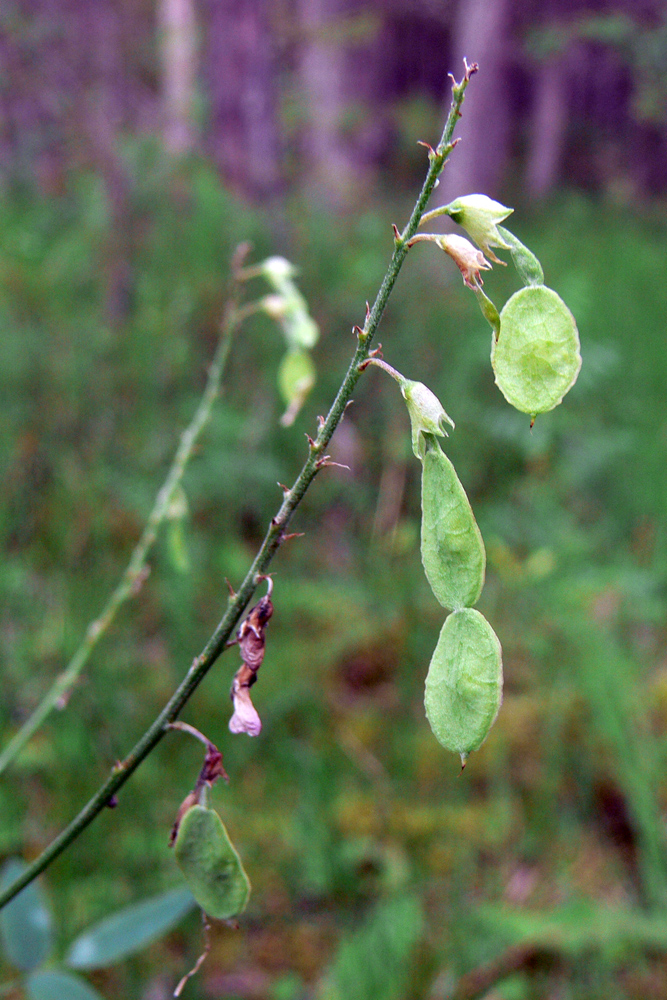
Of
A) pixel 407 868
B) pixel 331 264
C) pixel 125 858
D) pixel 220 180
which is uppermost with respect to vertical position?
pixel 220 180

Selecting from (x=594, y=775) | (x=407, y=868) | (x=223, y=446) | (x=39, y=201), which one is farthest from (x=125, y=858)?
(x=39, y=201)

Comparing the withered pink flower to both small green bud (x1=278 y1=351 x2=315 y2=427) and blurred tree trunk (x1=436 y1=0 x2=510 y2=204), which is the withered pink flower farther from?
blurred tree trunk (x1=436 y1=0 x2=510 y2=204)

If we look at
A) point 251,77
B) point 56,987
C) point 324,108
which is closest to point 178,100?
point 251,77

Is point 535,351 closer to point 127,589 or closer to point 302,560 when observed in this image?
point 127,589

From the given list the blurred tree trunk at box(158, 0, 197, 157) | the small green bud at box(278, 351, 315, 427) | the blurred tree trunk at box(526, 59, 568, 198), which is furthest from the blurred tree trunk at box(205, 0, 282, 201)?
the blurred tree trunk at box(526, 59, 568, 198)

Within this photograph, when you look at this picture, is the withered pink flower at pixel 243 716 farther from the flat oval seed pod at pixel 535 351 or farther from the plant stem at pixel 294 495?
the flat oval seed pod at pixel 535 351

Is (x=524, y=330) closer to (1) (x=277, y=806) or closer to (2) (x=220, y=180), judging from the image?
(1) (x=277, y=806)

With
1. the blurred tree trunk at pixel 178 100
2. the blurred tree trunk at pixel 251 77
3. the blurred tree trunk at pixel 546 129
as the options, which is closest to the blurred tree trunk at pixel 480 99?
the blurred tree trunk at pixel 178 100
